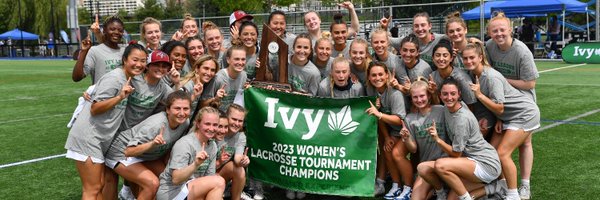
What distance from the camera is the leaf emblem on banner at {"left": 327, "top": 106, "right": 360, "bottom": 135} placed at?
561cm

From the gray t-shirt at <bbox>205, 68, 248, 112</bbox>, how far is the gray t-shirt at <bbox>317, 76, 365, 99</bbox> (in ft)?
2.52

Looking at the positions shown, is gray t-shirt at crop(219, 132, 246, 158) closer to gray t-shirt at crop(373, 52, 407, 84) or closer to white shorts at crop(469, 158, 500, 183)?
gray t-shirt at crop(373, 52, 407, 84)

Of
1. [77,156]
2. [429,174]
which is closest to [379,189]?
[429,174]

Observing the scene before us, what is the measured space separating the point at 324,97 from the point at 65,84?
15.3 m

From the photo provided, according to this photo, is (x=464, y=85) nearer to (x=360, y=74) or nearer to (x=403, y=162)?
(x=403, y=162)

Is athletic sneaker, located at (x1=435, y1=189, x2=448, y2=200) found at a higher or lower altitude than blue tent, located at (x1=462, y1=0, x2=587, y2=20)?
lower

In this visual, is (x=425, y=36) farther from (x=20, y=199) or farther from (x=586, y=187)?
(x=20, y=199)

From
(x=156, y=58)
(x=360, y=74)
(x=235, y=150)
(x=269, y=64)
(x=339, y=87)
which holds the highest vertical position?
(x=156, y=58)

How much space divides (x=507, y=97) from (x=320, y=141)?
65.5 inches

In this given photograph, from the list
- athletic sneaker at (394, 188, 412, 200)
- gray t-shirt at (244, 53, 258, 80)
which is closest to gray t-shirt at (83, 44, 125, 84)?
gray t-shirt at (244, 53, 258, 80)

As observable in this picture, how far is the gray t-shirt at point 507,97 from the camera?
17.4 feet

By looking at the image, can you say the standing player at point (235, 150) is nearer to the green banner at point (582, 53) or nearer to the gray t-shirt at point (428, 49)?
the gray t-shirt at point (428, 49)

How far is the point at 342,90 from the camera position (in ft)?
19.1

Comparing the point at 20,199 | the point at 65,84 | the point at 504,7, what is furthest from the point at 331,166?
the point at 504,7
